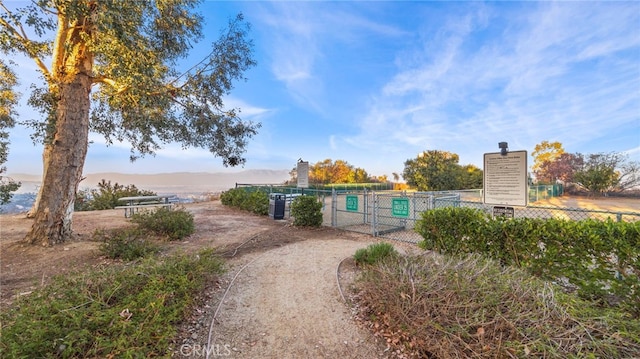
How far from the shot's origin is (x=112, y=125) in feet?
30.3

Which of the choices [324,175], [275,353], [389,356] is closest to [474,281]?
[389,356]

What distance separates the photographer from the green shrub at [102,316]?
1.81 meters

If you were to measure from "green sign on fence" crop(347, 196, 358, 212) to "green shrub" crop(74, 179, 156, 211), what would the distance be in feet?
39.6

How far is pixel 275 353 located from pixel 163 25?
26.7ft

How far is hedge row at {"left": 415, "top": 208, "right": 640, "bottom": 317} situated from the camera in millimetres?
3096

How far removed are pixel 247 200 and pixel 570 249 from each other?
11.6 metres

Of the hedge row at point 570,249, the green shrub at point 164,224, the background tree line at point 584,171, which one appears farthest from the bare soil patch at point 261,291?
the background tree line at point 584,171

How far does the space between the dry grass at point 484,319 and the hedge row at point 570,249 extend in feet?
3.35

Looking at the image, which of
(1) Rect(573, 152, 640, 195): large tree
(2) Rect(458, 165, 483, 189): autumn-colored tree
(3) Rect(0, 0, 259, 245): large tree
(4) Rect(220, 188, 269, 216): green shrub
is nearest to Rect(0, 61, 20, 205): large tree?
(3) Rect(0, 0, 259, 245): large tree

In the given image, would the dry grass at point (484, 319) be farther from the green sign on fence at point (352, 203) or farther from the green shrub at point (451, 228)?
the green sign on fence at point (352, 203)

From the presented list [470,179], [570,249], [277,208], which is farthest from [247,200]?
[470,179]

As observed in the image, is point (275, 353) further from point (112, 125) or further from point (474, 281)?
point (112, 125)

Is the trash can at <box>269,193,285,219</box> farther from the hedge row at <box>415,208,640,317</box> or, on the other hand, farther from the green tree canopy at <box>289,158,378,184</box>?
the green tree canopy at <box>289,158,378,184</box>

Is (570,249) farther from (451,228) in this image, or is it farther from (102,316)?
(102,316)
